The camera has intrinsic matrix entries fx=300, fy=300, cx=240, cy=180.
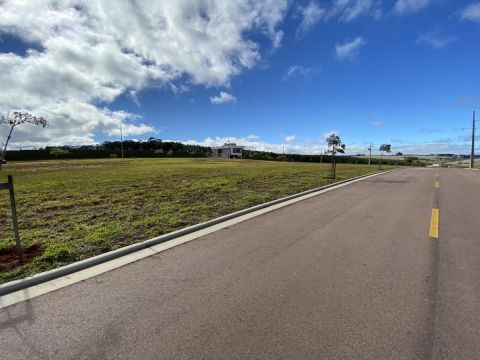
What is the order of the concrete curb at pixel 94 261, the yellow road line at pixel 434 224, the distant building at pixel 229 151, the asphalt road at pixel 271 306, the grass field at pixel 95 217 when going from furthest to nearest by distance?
the distant building at pixel 229 151 < the yellow road line at pixel 434 224 < the grass field at pixel 95 217 < the concrete curb at pixel 94 261 < the asphalt road at pixel 271 306

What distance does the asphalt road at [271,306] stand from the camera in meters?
2.58

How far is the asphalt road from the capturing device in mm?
2582

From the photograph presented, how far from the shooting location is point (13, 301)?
3391 mm

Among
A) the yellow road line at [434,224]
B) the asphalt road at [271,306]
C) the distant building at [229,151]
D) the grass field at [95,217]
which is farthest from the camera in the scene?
the distant building at [229,151]

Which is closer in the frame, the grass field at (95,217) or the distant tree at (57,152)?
the grass field at (95,217)


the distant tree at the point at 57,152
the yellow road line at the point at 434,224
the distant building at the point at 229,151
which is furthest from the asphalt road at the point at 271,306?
the distant building at the point at 229,151

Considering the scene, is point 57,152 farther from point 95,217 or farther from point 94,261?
point 94,261

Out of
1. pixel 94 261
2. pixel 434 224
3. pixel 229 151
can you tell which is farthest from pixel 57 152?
pixel 434 224

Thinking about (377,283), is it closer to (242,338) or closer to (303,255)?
(303,255)

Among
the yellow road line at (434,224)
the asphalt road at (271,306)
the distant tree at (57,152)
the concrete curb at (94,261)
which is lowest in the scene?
the asphalt road at (271,306)

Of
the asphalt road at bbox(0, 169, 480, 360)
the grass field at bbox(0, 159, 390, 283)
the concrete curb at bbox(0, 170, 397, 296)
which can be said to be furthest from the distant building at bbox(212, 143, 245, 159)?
the asphalt road at bbox(0, 169, 480, 360)

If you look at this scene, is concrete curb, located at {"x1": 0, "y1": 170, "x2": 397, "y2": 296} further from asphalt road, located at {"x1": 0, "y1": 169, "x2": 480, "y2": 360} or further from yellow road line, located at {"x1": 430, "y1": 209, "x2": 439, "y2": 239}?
yellow road line, located at {"x1": 430, "y1": 209, "x2": 439, "y2": 239}

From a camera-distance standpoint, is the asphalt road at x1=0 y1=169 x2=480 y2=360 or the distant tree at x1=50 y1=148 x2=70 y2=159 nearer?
the asphalt road at x1=0 y1=169 x2=480 y2=360

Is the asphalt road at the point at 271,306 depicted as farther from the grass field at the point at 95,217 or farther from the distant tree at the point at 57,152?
the distant tree at the point at 57,152
